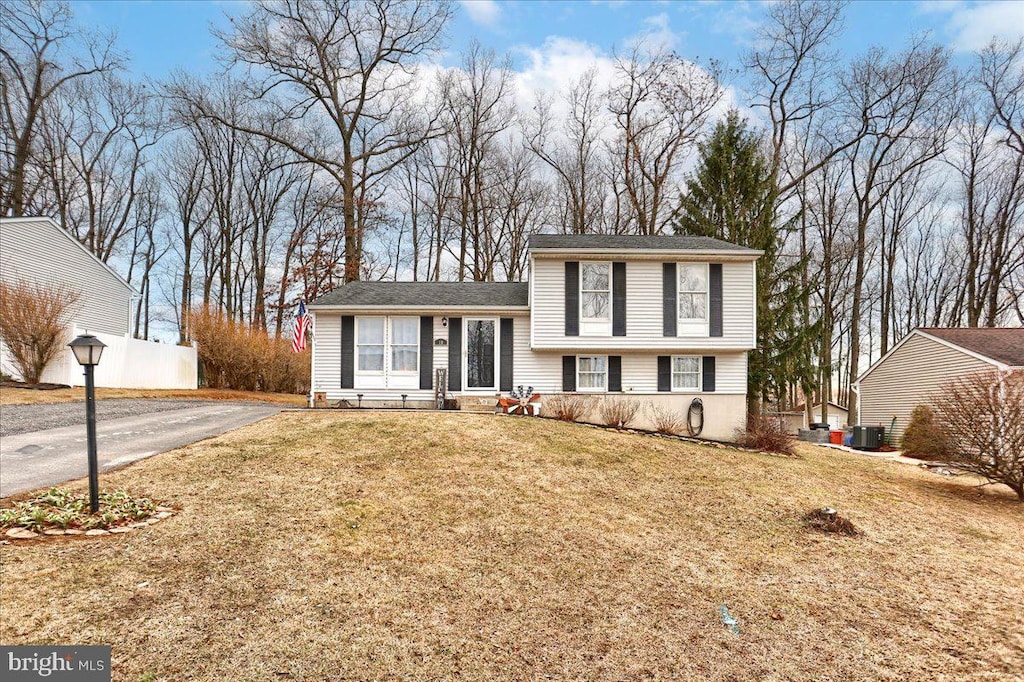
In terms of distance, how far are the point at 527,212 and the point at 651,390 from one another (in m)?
16.4

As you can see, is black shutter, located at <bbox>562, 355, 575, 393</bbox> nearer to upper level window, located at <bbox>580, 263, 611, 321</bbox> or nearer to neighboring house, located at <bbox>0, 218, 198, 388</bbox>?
upper level window, located at <bbox>580, 263, 611, 321</bbox>

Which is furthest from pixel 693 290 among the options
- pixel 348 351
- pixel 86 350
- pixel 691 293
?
pixel 86 350

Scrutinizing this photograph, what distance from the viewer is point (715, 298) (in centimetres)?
1588

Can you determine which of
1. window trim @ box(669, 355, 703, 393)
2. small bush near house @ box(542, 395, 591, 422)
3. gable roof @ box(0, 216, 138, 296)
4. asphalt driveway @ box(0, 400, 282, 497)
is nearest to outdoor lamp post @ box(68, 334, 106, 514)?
asphalt driveway @ box(0, 400, 282, 497)

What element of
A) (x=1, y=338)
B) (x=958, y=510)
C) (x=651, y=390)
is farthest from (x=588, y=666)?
(x=1, y=338)

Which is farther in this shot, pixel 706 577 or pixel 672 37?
pixel 672 37

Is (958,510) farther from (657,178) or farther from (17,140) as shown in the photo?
(17,140)

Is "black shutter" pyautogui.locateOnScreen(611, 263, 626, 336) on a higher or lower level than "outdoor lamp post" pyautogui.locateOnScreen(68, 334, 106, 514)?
higher

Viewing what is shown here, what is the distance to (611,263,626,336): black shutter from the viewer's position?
51.5 feet

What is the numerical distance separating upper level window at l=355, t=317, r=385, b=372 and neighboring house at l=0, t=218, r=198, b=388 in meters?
10.3

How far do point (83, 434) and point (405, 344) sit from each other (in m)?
7.44

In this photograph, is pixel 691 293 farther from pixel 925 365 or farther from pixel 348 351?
pixel 925 365

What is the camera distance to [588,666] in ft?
14.1

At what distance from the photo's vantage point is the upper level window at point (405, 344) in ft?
51.5
